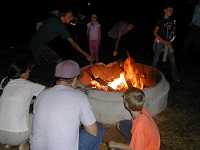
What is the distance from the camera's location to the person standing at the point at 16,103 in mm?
3807

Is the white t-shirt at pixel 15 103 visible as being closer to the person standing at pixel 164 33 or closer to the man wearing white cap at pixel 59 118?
the man wearing white cap at pixel 59 118

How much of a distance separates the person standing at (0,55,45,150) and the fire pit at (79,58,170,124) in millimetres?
1744

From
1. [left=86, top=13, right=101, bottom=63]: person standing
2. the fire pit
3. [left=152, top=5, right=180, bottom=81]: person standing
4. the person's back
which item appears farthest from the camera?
[left=86, top=13, right=101, bottom=63]: person standing

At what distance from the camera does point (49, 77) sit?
27.1ft

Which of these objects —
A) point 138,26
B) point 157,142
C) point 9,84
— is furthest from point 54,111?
point 138,26

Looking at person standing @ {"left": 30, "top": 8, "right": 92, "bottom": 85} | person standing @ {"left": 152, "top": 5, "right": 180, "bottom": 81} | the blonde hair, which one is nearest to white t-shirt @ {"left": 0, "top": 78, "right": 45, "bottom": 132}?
the blonde hair

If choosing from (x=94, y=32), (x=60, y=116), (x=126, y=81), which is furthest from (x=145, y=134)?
(x=94, y=32)

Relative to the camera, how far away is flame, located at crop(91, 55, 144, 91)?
623 cm

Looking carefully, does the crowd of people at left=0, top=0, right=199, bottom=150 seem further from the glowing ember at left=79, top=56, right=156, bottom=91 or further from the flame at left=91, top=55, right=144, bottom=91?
the glowing ember at left=79, top=56, right=156, bottom=91

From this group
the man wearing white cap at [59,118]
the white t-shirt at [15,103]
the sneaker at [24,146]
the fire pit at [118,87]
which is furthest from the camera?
the fire pit at [118,87]

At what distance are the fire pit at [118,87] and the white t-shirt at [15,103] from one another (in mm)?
1756

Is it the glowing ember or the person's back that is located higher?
the person's back

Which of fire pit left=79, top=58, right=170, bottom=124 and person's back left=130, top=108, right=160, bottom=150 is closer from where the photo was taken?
person's back left=130, top=108, right=160, bottom=150

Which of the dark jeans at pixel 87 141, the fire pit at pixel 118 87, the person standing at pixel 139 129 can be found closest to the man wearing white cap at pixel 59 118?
the dark jeans at pixel 87 141
